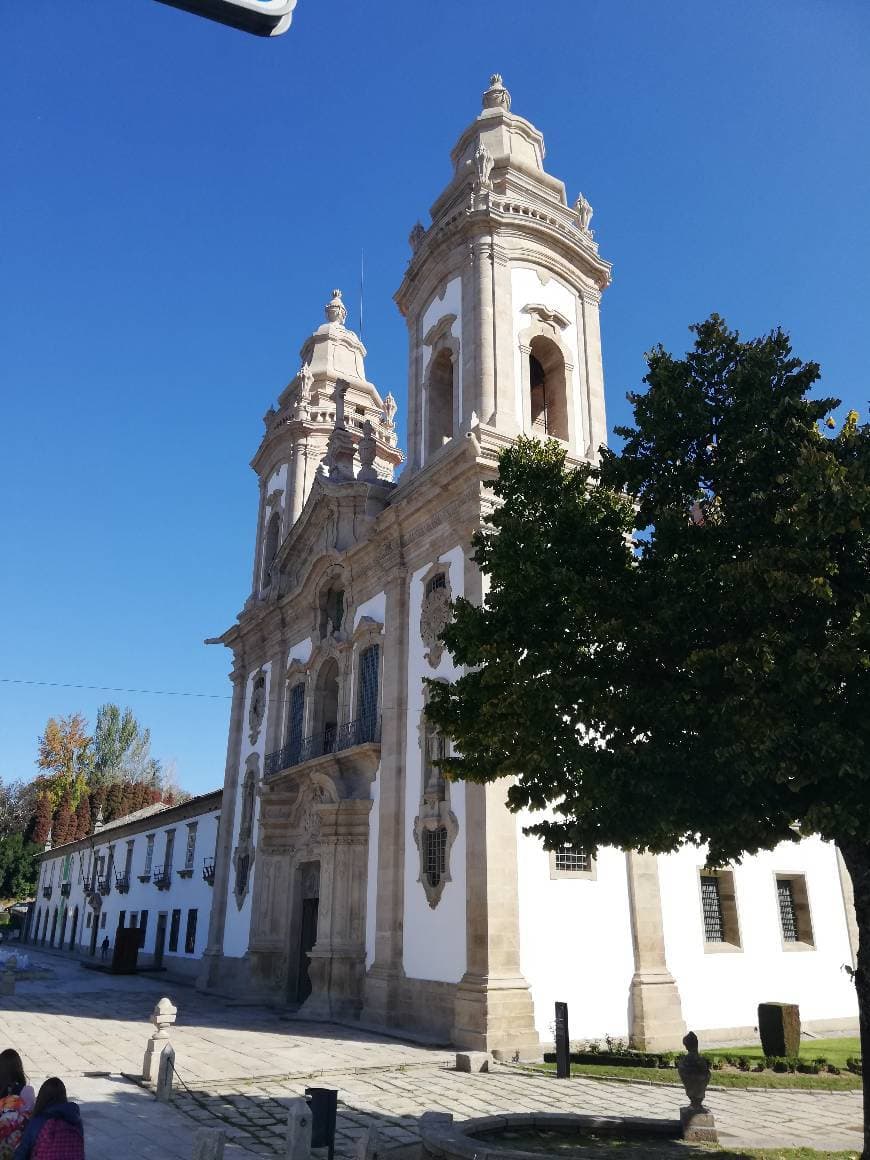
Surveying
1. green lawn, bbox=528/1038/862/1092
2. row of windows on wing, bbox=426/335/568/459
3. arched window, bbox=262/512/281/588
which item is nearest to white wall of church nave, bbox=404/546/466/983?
green lawn, bbox=528/1038/862/1092

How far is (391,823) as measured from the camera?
17.7m

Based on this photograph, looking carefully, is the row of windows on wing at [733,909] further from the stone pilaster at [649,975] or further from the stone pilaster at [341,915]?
the stone pilaster at [341,915]

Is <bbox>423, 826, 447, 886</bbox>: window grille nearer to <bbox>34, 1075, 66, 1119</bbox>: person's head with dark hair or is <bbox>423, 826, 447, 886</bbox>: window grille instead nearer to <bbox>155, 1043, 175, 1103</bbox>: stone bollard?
<bbox>155, 1043, 175, 1103</bbox>: stone bollard

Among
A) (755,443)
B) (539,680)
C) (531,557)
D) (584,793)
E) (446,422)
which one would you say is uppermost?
(446,422)

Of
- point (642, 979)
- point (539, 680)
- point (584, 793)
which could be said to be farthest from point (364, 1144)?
point (642, 979)

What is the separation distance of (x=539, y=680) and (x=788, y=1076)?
26.3 ft

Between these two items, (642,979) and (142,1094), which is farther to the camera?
(642,979)

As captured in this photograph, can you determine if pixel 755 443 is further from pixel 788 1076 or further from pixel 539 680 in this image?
pixel 788 1076

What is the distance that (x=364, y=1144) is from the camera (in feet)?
22.3

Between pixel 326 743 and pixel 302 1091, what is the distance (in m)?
11.5

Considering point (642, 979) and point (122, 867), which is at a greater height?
point (122, 867)

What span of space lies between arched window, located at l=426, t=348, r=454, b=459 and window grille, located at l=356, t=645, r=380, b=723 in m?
5.03

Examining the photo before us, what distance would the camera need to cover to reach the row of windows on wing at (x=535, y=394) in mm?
21359

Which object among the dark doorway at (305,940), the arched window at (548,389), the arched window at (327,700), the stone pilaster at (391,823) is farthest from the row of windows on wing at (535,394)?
the dark doorway at (305,940)
